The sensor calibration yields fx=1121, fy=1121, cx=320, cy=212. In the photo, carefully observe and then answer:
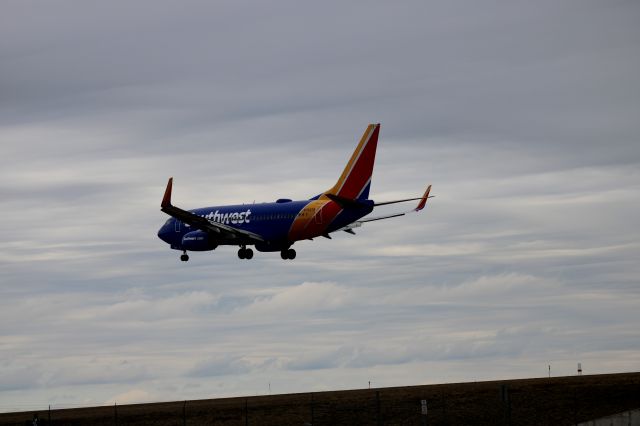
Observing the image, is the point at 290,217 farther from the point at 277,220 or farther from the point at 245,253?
the point at 245,253

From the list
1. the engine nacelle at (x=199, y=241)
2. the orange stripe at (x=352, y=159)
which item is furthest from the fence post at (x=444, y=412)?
the engine nacelle at (x=199, y=241)

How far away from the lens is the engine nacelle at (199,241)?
94000mm

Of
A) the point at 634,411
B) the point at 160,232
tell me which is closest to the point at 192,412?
the point at 634,411

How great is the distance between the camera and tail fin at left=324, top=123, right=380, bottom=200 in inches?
3519

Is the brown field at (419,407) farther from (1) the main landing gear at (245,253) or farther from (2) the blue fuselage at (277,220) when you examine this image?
(1) the main landing gear at (245,253)

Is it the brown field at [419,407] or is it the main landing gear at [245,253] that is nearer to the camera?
the brown field at [419,407]

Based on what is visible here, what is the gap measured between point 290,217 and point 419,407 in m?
30.6

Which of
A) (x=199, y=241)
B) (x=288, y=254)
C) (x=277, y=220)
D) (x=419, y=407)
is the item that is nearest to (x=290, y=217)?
(x=277, y=220)

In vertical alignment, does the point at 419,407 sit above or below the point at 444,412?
above

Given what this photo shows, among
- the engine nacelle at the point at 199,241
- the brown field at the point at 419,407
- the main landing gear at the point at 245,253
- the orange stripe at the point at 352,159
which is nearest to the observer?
the brown field at the point at 419,407

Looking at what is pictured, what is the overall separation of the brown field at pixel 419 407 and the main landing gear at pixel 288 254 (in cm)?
2088

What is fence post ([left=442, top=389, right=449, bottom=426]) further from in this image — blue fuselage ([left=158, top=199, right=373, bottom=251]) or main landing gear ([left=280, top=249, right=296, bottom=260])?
main landing gear ([left=280, top=249, right=296, bottom=260])

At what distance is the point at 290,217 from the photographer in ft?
295

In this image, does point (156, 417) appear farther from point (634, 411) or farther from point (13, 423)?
point (634, 411)
